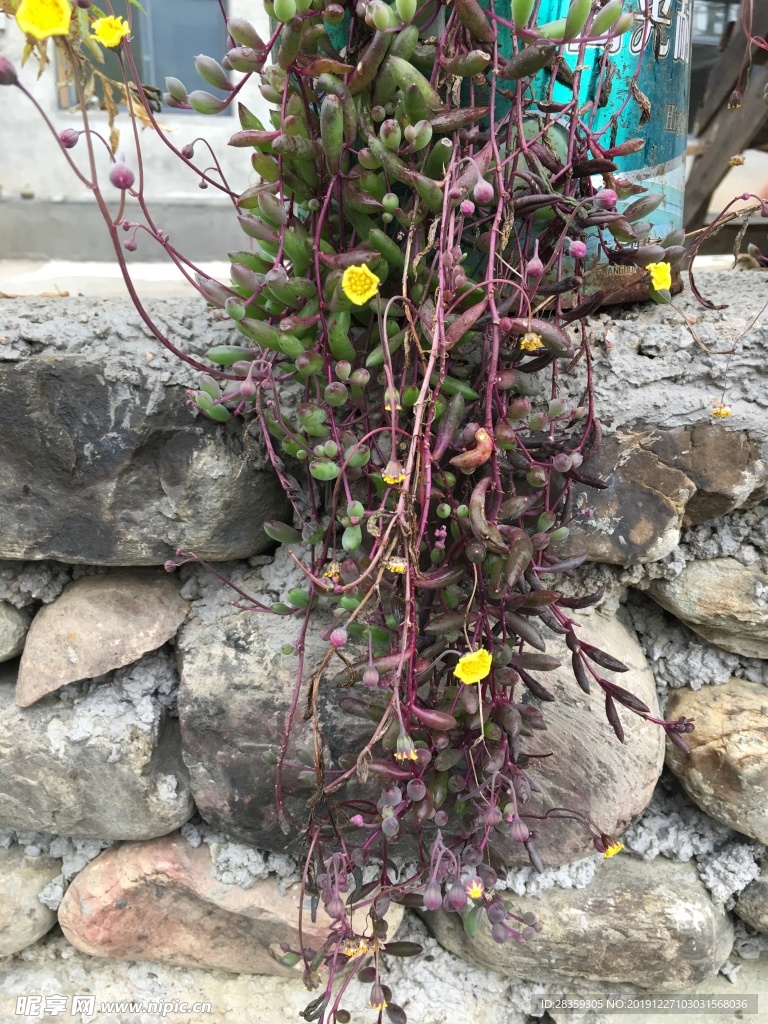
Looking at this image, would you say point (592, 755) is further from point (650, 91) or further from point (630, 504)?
point (650, 91)

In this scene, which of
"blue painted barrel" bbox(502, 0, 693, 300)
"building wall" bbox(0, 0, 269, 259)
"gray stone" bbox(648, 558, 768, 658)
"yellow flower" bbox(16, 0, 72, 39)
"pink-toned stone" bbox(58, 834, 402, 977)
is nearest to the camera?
"yellow flower" bbox(16, 0, 72, 39)

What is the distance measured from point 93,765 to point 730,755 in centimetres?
89

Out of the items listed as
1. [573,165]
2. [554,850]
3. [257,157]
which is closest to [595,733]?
[554,850]

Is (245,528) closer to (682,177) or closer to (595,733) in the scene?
(595,733)

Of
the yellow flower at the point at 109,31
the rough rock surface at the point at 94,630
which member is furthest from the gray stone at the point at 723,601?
the yellow flower at the point at 109,31

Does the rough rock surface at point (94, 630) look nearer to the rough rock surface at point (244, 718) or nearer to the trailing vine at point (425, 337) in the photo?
the rough rock surface at point (244, 718)

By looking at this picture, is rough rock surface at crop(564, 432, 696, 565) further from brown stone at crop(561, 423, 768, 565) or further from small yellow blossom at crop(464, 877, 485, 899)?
small yellow blossom at crop(464, 877, 485, 899)

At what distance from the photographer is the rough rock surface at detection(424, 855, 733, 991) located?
103cm

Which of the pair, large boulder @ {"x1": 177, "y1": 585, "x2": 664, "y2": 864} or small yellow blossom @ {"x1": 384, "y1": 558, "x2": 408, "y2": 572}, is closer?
small yellow blossom @ {"x1": 384, "y1": 558, "x2": 408, "y2": 572}

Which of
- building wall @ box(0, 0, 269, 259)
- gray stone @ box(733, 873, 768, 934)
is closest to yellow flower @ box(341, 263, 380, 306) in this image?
gray stone @ box(733, 873, 768, 934)

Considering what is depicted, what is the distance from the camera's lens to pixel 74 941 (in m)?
1.12

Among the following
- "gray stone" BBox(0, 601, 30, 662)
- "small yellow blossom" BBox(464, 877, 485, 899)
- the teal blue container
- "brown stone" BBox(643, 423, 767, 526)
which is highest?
the teal blue container

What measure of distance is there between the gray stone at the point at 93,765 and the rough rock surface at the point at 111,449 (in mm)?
237

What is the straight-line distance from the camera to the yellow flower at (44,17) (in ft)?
1.92
